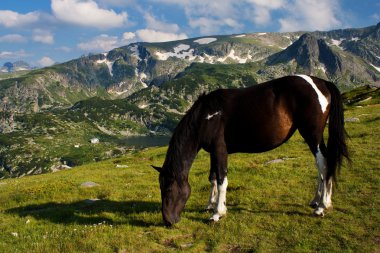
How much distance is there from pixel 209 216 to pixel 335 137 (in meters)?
5.89

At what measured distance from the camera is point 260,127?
44.3 ft

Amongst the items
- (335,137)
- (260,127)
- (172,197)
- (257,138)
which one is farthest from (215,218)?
(335,137)

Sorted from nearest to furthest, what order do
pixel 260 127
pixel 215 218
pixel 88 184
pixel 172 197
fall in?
pixel 172 197, pixel 260 127, pixel 215 218, pixel 88 184

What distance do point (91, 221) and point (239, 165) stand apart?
12037 mm

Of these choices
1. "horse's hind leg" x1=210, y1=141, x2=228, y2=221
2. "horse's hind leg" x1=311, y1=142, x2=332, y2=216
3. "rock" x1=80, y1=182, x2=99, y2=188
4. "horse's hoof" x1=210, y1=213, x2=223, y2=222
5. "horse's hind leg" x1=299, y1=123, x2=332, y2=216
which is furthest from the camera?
"rock" x1=80, y1=182, x2=99, y2=188

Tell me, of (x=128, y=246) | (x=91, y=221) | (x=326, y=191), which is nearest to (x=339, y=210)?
(x=326, y=191)

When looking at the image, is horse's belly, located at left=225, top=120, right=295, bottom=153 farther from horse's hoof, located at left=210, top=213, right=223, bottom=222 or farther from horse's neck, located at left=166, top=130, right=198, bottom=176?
horse's hoof, located at left=210, top=213, right=223, bottom=222

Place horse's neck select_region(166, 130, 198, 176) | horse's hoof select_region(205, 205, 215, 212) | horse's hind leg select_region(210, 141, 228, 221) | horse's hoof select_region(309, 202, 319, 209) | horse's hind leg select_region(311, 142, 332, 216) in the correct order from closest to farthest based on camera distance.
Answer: horse's neck select_region(166, 130, 198, 176), horse's hind leg select_region(210, 141, 228, 221), horse's hind leg select_region(311, 142, 332, 216), horse's hoof select_region(309, 202, 319, 209), horse's hoof select_region(205, 205, 215, 212)

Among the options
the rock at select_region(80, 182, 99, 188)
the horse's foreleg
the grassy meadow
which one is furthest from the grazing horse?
the rock at select_region(80, 182, 99, 188)

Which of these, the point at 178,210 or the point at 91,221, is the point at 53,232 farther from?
the point at 178,210

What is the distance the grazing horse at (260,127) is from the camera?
529 inches

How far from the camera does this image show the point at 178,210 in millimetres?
13242

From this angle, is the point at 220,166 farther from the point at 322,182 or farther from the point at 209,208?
the point at 322,182

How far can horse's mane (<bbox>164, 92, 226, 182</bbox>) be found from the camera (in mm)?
13438
